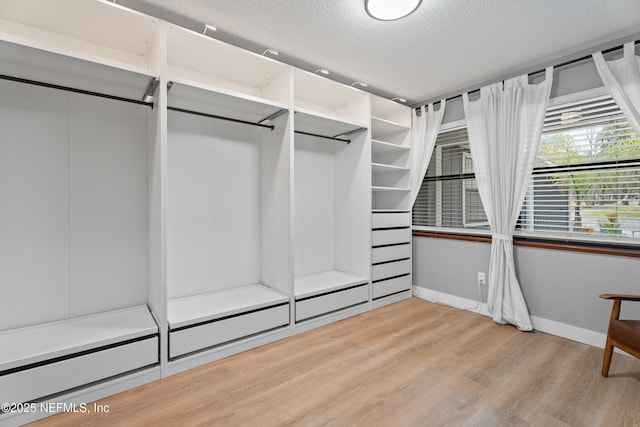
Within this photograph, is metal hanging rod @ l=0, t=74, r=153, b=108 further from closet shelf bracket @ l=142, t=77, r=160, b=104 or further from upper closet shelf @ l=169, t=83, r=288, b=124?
upper closet shelf @ l=169, t=83, r=288, b=124

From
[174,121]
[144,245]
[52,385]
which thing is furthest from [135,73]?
[52,385]

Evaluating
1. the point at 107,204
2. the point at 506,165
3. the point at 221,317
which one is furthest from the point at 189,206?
the point at 506,165

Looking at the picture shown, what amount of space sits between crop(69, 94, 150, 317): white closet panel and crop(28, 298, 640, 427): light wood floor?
0.78m

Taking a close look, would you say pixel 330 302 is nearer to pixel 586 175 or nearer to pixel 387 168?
pixel 387 168

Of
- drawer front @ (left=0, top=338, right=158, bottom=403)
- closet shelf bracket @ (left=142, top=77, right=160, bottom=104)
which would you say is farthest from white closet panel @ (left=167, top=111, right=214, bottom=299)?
drawer front @ (left=0, top=338, right=158, bottom=403)

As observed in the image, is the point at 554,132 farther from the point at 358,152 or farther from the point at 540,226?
the point at 358,152

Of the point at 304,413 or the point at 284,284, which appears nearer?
the point at 304,413

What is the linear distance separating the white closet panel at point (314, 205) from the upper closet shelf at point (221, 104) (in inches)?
27.3

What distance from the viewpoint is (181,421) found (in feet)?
5.20

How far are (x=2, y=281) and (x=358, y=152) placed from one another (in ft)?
9.95

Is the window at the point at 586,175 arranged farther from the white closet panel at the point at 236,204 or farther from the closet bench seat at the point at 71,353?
the closet bench seat at the point at 71,353

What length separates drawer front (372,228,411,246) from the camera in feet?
10.7

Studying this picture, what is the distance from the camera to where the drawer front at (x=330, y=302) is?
268cm

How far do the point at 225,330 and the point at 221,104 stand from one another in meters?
1.78
